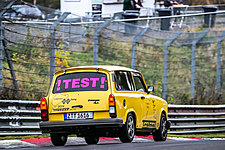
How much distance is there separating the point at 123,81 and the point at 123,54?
22.3ft

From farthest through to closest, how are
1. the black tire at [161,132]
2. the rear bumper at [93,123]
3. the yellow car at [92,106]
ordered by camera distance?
the black tire at [161,132] → the yellow car at [92,106] → the rear bumper at [93,123]

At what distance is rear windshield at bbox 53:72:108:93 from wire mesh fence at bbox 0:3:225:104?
113 inches

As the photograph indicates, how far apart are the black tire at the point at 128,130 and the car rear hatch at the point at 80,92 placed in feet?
1.72

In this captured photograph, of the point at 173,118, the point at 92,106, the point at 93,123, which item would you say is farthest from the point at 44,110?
the point at 173,118

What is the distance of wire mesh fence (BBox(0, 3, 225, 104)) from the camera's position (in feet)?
49.3

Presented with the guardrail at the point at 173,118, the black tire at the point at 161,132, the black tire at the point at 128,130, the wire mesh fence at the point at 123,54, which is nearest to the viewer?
the black tire at the point at 128,130

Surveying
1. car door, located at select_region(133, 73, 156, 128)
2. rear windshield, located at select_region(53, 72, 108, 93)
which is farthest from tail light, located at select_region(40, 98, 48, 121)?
car door, located at select_region(133, 73, 156, 128)

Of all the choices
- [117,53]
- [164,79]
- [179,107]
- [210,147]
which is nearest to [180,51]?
[164,79]

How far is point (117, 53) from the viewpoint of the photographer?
18.4 m

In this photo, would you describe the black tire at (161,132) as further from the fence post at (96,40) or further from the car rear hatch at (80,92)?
the fence post at (96,40)

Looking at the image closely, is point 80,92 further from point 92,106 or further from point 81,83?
point 92,106

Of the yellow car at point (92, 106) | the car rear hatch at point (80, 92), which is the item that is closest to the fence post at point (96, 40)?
the yellow car at point (92, 106)

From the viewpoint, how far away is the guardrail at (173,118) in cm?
1238

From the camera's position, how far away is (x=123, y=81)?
11.9 metres
